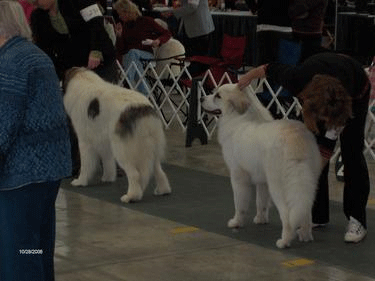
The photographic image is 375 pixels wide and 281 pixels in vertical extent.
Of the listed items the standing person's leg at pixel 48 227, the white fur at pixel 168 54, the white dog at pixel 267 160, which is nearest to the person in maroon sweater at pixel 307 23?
the white fur at pixel 168 54

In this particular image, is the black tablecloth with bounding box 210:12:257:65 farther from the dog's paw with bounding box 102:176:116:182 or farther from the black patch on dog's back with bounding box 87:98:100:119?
the black patch on dog's back with bounding box 87:98:100:119

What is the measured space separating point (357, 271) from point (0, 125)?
2646 mm

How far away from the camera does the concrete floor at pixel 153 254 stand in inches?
202

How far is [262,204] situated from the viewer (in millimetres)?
6301

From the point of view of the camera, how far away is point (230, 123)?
20.2 ft

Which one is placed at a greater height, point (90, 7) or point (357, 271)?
point (90, 7)

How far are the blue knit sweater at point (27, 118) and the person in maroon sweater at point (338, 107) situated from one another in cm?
221

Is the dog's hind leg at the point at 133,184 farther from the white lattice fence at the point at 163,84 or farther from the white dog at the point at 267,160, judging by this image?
the white lattice fence at the point at 163,84

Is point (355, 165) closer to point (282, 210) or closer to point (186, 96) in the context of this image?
point (282, 210)

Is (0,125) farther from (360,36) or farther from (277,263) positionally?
(360,36)

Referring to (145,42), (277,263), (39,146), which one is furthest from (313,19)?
(39,146)
